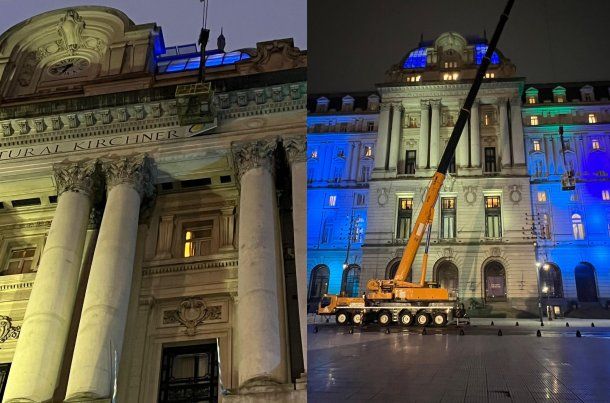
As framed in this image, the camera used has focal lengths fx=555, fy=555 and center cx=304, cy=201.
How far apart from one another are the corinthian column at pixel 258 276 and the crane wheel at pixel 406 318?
3891 mm

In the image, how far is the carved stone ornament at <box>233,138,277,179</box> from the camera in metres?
11.9

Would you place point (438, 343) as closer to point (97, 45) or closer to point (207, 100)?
point (207, 100)

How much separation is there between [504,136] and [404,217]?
4904mm

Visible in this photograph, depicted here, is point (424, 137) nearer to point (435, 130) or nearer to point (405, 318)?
point (435, 130)

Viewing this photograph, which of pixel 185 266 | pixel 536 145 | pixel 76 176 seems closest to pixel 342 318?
pixel 185 266

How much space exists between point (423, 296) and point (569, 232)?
4785mm

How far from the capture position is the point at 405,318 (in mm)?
13109

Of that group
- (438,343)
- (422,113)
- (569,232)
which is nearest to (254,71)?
(422,113)

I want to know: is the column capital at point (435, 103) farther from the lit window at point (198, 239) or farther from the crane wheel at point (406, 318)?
the lit window at point (198, 239)

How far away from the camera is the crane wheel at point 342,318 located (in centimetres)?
1284

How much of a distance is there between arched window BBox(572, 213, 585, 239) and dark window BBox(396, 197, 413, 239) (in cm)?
422

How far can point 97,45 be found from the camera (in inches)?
580

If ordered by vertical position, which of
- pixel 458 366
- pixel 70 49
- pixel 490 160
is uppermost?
pixel 70 49

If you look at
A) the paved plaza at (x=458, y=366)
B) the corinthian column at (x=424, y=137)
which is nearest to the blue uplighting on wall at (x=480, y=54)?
the corinthian column at (x=424, y=137)
